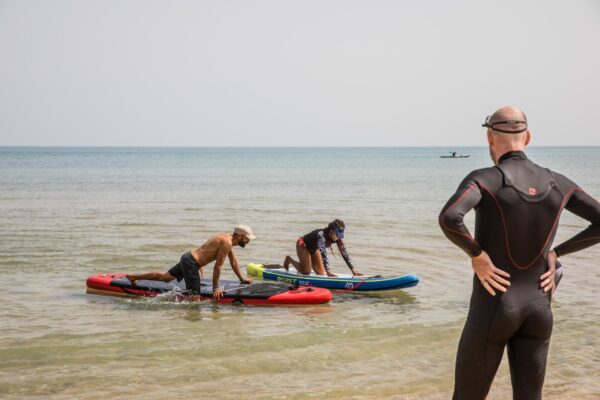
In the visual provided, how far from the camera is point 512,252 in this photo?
4.05 metres

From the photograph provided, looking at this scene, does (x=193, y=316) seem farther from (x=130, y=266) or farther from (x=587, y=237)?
(x=587, y=237)

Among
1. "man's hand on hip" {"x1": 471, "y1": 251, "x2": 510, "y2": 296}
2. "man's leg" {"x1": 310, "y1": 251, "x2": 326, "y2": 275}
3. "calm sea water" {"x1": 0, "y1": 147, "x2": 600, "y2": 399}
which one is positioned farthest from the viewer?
"man's leg" {"x1": 310, "y1": 251, "x2": 326, "y2": 275}

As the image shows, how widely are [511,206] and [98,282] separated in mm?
11965

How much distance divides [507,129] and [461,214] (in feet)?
2.38

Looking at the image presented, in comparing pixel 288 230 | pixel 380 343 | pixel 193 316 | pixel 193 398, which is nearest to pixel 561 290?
pixel 380 343

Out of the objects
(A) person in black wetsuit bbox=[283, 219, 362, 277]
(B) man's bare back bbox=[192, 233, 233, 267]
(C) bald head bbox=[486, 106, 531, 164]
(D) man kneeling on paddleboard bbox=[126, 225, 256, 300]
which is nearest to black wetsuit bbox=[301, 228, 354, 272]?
(A) person in black wetsuit bbox=[283, 219, 362, 277]

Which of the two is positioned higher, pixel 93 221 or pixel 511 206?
pixel 511 206

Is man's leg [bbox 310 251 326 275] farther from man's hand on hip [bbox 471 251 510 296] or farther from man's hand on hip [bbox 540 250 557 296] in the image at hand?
man's hand on hip [bbox 471 251 510 296]

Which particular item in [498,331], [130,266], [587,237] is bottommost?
[130,266]

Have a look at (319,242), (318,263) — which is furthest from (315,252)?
(319,242)

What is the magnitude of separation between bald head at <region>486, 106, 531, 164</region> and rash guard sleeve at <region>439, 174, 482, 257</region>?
1.39 feet

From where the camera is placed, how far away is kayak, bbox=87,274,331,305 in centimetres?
1330

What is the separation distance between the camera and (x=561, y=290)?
48.0 feet

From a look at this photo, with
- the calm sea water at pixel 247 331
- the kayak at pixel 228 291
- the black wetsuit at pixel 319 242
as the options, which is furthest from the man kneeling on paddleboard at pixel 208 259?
the black wetsuit at pixel 319 242
